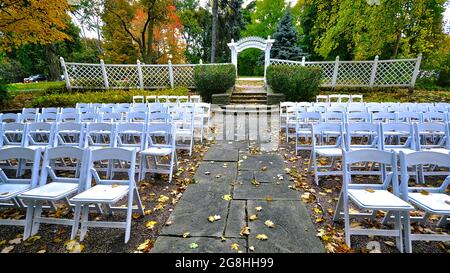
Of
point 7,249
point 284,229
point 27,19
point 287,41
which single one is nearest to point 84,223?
point 7,249

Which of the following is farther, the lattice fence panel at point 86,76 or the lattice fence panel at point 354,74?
the lattice fence panel at point 86,76

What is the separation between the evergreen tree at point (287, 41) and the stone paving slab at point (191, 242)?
2351 cm

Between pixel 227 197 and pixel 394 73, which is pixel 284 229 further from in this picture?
pixel 394 73

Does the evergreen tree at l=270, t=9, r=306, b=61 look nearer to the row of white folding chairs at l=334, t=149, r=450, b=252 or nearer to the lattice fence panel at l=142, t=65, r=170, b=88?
the lattice fence panel at l=142, t=65, r=170, b=88

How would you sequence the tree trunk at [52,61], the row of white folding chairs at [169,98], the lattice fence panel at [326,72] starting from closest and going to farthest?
the row of white folding chairs at [169,98]
the lattice fence panel at [326,72]
the tree trunk at [52,61]

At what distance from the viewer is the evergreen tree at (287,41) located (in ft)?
77.2

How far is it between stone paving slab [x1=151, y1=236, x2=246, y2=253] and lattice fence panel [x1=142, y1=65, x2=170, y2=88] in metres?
12.0

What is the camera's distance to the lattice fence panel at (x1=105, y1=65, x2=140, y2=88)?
13.2 meters

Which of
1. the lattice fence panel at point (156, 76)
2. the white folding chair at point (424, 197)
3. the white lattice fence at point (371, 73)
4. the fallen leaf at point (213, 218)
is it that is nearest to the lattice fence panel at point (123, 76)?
the lattice fence panel at point (156, 76)

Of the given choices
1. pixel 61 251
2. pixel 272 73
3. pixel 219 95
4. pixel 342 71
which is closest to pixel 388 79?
pixel 342 71

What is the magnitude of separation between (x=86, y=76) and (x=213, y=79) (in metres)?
7.46

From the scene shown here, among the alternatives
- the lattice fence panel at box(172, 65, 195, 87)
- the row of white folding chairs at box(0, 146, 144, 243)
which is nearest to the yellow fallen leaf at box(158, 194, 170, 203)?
the row of white folding chairs at box(0, 146, 144, 243)

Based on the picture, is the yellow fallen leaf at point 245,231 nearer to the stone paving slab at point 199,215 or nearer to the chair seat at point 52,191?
the stone paving slab at point 199,215
